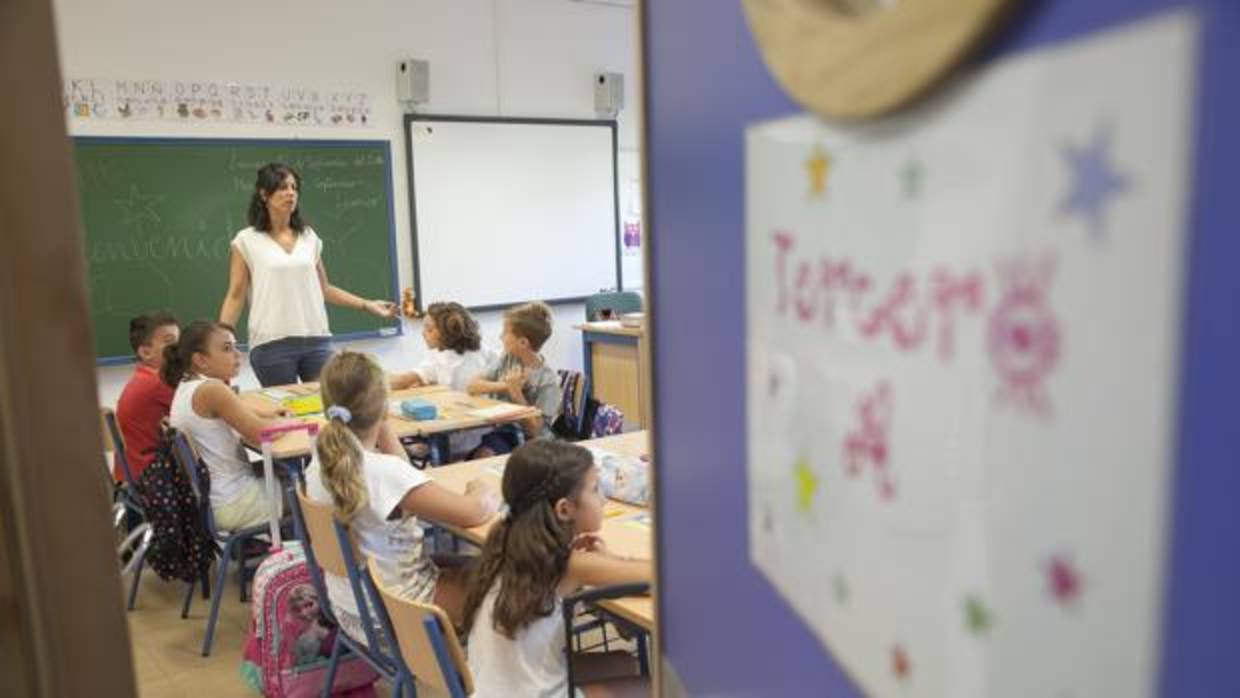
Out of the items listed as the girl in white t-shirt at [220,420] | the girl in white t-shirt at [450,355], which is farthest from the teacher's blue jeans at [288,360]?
the girl in white t-shirt at [220,420]

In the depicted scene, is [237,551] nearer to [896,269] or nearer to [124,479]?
[124,479]

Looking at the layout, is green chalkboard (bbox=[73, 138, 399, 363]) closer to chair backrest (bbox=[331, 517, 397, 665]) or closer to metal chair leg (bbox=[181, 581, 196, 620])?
metal chair leg (bbox=[181, 581, 196, 620])

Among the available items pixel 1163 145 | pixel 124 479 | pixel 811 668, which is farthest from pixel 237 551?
pixel 1163 145

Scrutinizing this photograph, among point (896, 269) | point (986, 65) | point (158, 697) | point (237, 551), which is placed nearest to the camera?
point (986, 65)

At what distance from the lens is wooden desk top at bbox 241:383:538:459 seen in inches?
133

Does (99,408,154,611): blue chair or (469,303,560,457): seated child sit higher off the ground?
(469,303,560,457): seated child

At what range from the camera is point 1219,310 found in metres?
0.42

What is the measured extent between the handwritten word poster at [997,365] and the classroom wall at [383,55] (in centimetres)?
414

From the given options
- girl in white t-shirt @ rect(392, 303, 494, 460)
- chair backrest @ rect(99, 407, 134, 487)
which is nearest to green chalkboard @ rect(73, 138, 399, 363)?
chair backrest @ rect(99, 407, 134, 487)

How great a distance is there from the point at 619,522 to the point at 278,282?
8.39 ft

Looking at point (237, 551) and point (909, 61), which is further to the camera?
point (237, 551)

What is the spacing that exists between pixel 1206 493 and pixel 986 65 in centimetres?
26

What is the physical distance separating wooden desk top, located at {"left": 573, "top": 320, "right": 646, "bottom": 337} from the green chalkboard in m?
1.39

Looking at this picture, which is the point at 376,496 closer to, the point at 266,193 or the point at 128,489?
the point at 128,489
